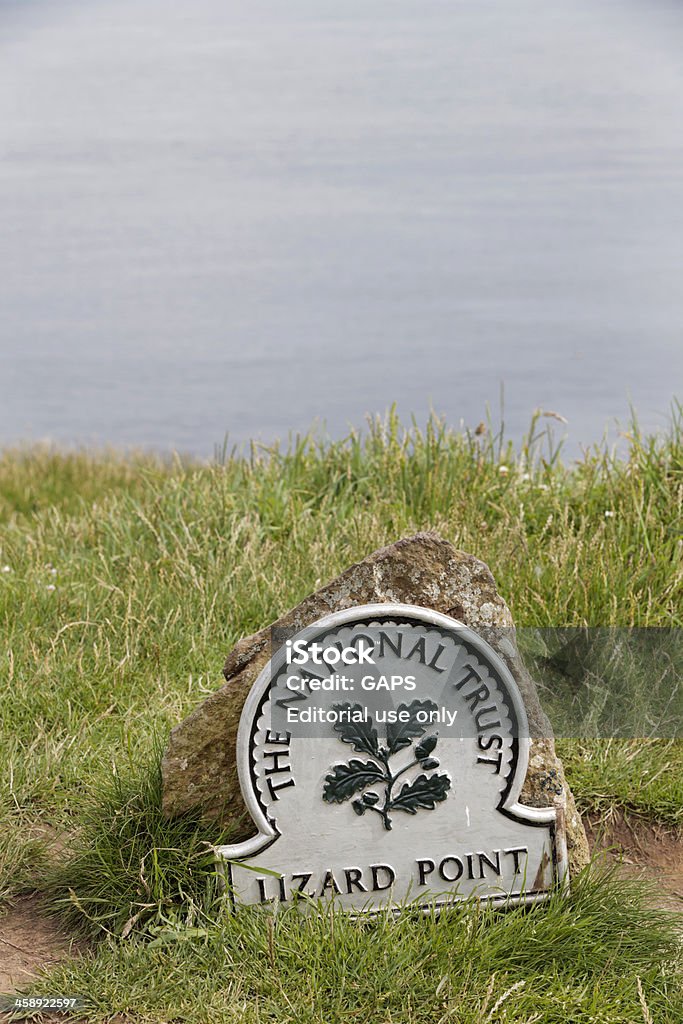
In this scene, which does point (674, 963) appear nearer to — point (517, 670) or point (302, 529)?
point (517, 670)

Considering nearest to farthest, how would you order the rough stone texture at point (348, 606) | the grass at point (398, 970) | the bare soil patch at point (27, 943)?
the grass at point (398, 970), the bare soil patch at point (27, 943), the rough stone texture at point (348, 606)

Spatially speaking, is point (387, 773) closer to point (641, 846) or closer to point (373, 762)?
point (373, 762)

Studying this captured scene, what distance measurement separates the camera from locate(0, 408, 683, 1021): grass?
2.82 meters

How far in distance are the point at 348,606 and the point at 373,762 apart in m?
0.44

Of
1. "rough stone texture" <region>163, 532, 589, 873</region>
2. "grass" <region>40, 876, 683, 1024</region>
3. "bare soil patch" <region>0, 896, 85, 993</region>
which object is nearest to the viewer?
"grass" <region>40, 876, 683, 1024</region>

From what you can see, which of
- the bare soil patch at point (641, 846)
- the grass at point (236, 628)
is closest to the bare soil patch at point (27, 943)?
the grass at point (236, 628)

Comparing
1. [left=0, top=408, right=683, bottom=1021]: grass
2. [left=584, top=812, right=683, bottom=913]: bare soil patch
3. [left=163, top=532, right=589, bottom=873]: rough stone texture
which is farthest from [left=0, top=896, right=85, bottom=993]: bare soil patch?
[left=584, top=812, right=683, bottom=913]: bare soil patch

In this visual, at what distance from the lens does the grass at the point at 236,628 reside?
282 cm

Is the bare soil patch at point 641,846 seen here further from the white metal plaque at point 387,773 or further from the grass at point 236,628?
the white metal plaque at point 387,773

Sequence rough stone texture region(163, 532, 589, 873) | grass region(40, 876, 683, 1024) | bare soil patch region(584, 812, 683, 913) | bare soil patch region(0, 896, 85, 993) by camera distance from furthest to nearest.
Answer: bare soil patch region(584, 812, 683, 913) → rough stone texture region(163, 532, 589, 873) → bare soil patch region(0, 896, 85, 993) → grass region(40, 876, 683, 1024)

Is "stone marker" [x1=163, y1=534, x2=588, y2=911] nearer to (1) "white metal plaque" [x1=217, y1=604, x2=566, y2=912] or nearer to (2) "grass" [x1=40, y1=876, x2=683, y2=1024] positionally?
(1) "white metal plaque" [x1=217, y1=604, x2=566, y2=912]

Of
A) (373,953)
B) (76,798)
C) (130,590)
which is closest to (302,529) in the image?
(130,590)

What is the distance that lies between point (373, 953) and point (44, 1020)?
85 centimetres

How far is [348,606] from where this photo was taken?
3105mm
